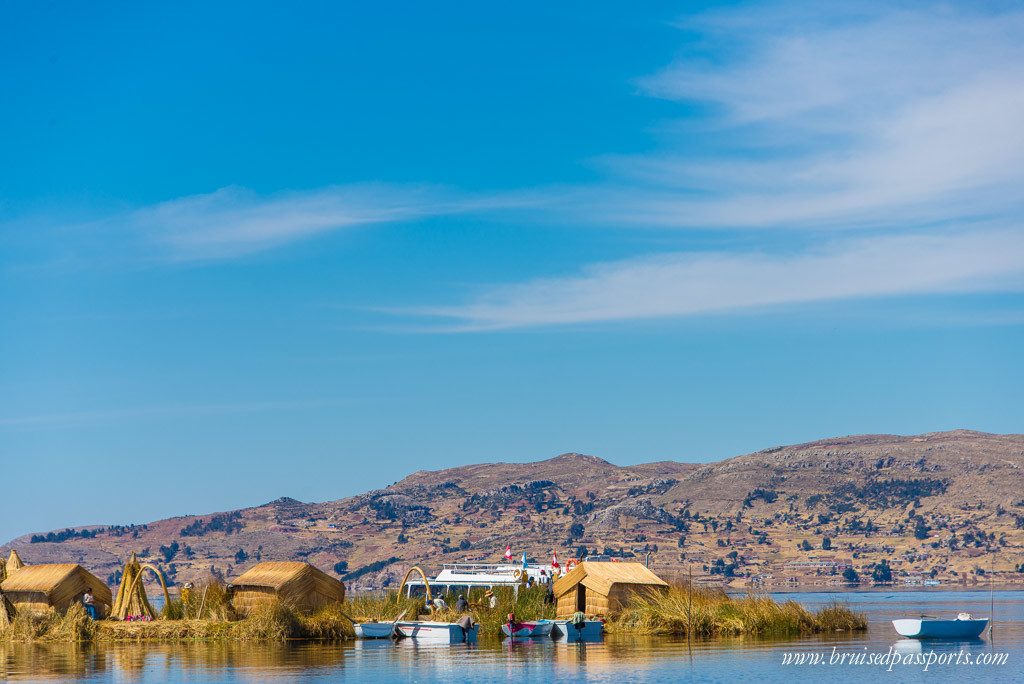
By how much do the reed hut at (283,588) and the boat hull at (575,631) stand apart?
41.4ft

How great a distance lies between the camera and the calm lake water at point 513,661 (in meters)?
46.6

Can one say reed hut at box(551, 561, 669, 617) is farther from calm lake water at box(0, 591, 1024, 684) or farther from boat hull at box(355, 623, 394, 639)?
boat hull at box(355, 623, 394, 639)

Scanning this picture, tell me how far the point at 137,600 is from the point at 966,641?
1739 inches

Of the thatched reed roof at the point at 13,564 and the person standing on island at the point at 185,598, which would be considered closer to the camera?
the person standing on island at the point at 185,598

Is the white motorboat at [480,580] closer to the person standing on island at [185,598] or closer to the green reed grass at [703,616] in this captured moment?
the green reed grass at [703,616]

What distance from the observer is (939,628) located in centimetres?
6581

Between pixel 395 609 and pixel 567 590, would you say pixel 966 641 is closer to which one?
pixel 567 590

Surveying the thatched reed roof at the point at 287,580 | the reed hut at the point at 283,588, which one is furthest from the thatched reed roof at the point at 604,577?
the reed hut at the point at 283,588

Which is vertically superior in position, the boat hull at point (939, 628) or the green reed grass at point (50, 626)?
the green reed grass at point (50, 626)

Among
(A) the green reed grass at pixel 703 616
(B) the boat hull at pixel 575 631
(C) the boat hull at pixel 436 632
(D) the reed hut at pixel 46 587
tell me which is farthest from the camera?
(D) the reed hut at pixel 46 587

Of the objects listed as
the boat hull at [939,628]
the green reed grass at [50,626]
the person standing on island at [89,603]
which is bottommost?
the boat hull at [939,628]

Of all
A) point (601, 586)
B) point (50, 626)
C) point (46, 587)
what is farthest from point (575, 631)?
point (46, 587)

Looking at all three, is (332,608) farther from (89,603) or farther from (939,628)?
(939,628)

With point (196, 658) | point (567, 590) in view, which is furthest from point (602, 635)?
point (196, 658)
